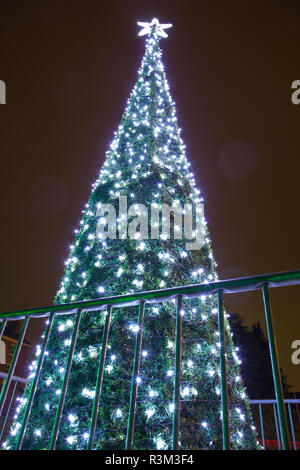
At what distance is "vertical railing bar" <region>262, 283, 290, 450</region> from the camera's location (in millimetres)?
1213

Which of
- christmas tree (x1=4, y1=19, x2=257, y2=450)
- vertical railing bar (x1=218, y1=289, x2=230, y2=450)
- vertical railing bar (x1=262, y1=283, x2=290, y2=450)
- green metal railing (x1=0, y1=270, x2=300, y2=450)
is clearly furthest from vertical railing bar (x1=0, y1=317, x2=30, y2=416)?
vertical railing bar (x1=262, y1=283, x2=290, y2=450)

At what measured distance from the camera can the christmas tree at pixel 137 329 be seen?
2531mm

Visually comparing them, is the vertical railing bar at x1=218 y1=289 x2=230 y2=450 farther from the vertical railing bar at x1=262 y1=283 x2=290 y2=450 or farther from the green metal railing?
the vertical railing bar at x1=262 y1=283 x2=290 y2=450

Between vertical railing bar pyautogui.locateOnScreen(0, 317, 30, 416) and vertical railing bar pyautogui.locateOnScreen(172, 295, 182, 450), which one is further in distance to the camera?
vertical railing bar pyautogui.locateOnScreen(0, 317, 30, 416)

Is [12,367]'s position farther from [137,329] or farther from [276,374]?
[276,374]

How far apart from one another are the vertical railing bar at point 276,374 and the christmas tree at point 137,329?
151 cm

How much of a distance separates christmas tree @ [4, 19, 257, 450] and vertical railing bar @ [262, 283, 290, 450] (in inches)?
59.4

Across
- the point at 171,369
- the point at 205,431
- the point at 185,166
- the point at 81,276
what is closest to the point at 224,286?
the point at 171,369

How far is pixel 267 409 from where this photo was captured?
11.7 metres

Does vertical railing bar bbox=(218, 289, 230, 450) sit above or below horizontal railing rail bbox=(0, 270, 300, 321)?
below

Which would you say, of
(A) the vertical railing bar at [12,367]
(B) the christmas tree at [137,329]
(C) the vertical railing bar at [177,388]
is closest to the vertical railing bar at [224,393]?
(C) the vertical railing bar at [177,388]

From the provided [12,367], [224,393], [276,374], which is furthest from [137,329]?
[12,367]

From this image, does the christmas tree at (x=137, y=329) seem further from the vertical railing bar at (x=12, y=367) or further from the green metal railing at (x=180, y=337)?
the green metal railing at (x=180, y=337)

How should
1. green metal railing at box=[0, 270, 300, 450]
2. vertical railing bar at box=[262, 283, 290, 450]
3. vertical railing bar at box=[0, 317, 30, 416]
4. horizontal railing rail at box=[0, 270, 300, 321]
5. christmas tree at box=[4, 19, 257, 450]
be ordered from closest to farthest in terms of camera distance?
vertical railing bar at box=[262, 283, 290, 450] < green metal railing at box=[0, 270, 300, 450] < horizontal railing rail at box=[0, 270, 300, 321] < vertical railing bar at box=[0, 317, 30, 416] < christmas tree at box=[4, 19, 257, 450]
